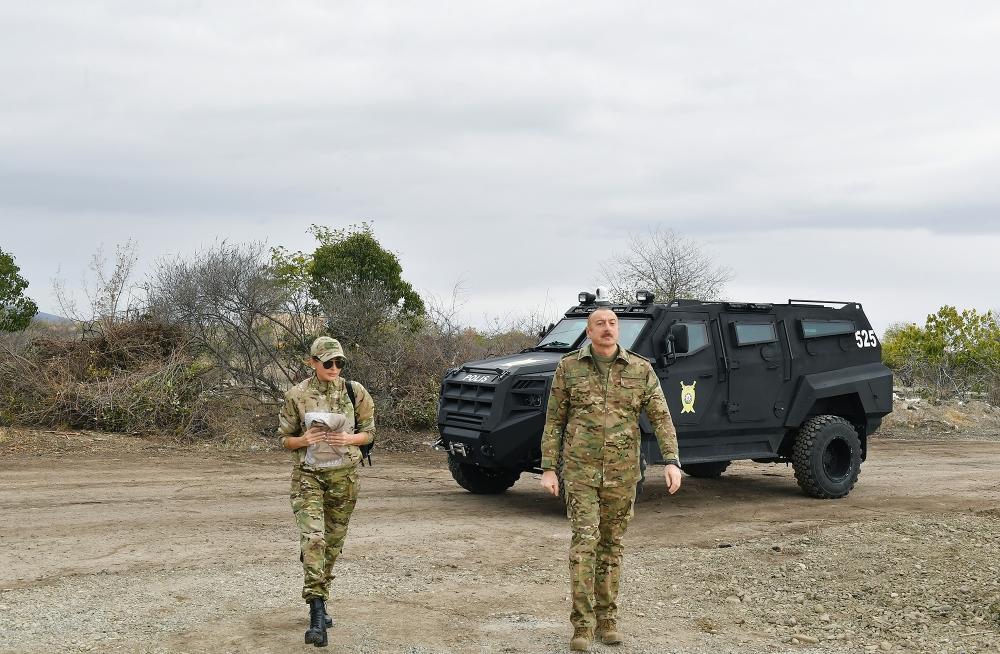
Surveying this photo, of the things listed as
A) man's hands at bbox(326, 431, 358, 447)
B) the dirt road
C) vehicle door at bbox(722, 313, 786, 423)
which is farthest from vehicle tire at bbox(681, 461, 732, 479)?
man's hands at bbox(326, 431, 358, 447)

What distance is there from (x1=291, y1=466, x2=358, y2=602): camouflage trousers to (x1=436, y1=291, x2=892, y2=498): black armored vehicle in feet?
13.8

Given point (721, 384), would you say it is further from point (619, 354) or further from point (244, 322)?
point (244, 322)

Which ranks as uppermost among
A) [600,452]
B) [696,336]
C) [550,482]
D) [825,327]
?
[825,327]

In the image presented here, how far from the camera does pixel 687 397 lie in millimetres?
10656

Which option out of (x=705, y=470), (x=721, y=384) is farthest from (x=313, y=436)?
(x=705, y=470)

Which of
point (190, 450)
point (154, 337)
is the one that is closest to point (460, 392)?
point (190, 450)

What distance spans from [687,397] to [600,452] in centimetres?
502

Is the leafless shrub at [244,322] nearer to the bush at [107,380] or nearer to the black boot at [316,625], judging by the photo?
the bush at [107,380]

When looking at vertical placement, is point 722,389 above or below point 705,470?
above

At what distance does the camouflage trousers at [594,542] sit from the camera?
573 cm

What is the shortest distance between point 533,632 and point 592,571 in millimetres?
813

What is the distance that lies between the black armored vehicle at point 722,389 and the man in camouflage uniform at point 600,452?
411 cm

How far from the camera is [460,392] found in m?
10.9

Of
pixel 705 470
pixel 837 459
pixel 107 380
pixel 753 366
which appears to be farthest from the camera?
pixel 107 380
